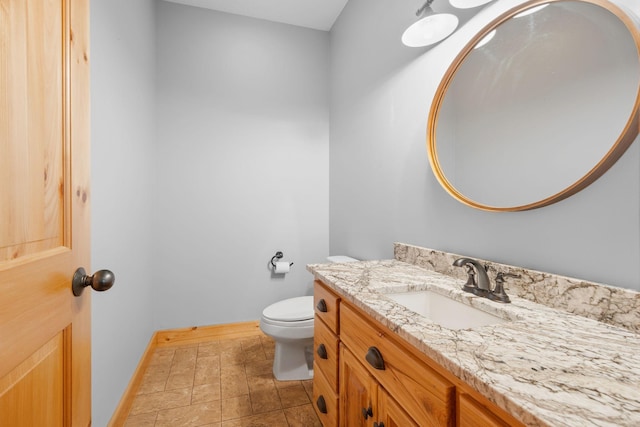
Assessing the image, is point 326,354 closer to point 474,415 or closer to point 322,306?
point 322,306

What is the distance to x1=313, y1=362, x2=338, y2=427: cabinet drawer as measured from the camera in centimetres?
123

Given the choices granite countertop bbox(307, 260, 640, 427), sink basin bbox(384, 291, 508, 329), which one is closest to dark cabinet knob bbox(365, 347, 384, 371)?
granite countertop bbox(307, 260, 640, 427)

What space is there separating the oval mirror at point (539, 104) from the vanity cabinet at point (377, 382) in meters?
0.66

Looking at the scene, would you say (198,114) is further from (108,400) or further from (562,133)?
(562,133)

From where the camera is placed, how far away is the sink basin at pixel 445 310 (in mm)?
950

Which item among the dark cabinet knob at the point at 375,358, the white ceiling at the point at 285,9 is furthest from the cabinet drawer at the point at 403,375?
the white ceiling at the point at 285,9

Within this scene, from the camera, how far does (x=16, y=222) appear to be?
0.52m

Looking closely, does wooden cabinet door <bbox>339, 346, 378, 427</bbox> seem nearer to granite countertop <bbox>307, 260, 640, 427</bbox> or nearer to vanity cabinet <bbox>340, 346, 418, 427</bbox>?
vanity cabinet <bbox>340, 346, 418, 427</bbox>

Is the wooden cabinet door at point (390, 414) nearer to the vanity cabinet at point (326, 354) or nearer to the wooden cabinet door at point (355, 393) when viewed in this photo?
the wooden cabinet door at point (355, 393)

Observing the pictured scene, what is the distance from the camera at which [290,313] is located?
6.23 ft

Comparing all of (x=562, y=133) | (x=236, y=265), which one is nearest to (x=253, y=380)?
(x=236, y=265)

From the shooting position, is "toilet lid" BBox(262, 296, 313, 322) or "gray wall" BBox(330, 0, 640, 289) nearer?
"gray wall" BBox(330, 0, 640, 289)

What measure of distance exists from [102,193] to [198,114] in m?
1.36

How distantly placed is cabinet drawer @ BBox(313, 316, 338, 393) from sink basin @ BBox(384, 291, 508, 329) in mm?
→ 348
